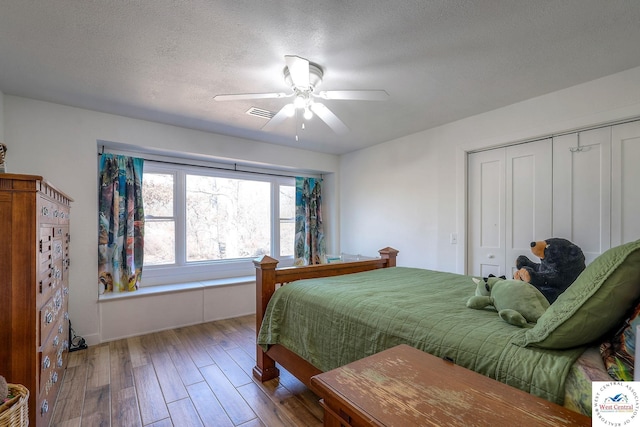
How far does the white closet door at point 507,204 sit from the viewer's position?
2643mm

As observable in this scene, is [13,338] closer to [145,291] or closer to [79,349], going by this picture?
[79,349]

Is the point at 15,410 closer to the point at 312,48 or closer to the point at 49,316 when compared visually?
the point at 49,316

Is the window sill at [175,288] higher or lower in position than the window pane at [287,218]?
lower

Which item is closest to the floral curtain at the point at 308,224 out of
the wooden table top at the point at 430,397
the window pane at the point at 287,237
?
the window pane at the point at 287,237

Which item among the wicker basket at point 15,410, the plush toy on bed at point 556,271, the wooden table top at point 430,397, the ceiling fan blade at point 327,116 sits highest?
the ceiling fan blade at point 327,116

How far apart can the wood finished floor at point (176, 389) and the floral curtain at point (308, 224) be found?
2.03m

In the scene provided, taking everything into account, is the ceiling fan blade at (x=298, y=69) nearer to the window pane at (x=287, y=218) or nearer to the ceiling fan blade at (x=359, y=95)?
the ceiling fan blade at (x=359, y=95)

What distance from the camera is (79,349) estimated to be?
2.77 m

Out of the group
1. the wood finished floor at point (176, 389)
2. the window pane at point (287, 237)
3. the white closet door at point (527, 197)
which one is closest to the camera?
the wood finished floor at point (176, 389)

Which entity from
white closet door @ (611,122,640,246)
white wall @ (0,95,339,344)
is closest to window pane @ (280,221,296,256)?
white wall @ (0,95,339,344)

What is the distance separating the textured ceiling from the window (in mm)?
1274

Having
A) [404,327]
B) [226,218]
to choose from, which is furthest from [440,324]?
[226,218]

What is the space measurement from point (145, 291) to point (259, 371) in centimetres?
189

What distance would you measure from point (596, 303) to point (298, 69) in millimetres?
1753
